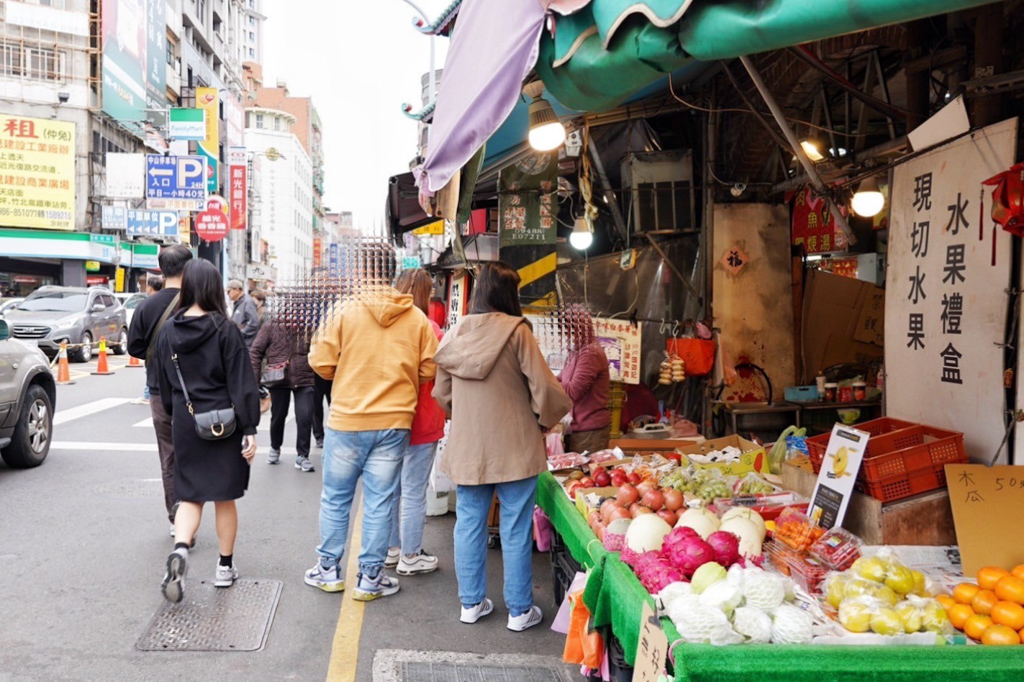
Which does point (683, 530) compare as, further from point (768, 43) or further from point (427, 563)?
point (427, 563)

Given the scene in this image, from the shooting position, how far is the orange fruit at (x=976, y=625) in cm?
265

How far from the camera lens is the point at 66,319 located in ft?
63.0

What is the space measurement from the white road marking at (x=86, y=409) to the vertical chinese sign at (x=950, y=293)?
10.6 m

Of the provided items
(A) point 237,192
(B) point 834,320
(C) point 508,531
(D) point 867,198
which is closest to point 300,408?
(C) point 508,531

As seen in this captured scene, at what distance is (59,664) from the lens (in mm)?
3850

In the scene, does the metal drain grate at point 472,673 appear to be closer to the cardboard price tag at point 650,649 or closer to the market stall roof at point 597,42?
the cardboard price tag at point 650,649

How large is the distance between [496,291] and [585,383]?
161 centimetres

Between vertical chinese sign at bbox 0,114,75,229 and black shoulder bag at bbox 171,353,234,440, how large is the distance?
29.3m

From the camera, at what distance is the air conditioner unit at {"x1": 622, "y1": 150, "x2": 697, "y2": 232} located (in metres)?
7.76

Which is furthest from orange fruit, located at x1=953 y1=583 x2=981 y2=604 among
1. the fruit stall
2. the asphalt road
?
the asphalt road

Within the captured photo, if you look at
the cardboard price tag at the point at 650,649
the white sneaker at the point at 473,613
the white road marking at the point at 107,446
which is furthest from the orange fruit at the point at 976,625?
the white road marking at the point at 107,446

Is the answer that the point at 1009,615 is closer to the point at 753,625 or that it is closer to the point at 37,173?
the point at 753,625

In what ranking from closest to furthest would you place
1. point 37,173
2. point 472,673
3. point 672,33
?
point 672,33 → point 472,673 → point 37,173

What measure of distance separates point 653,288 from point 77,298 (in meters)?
17.5
